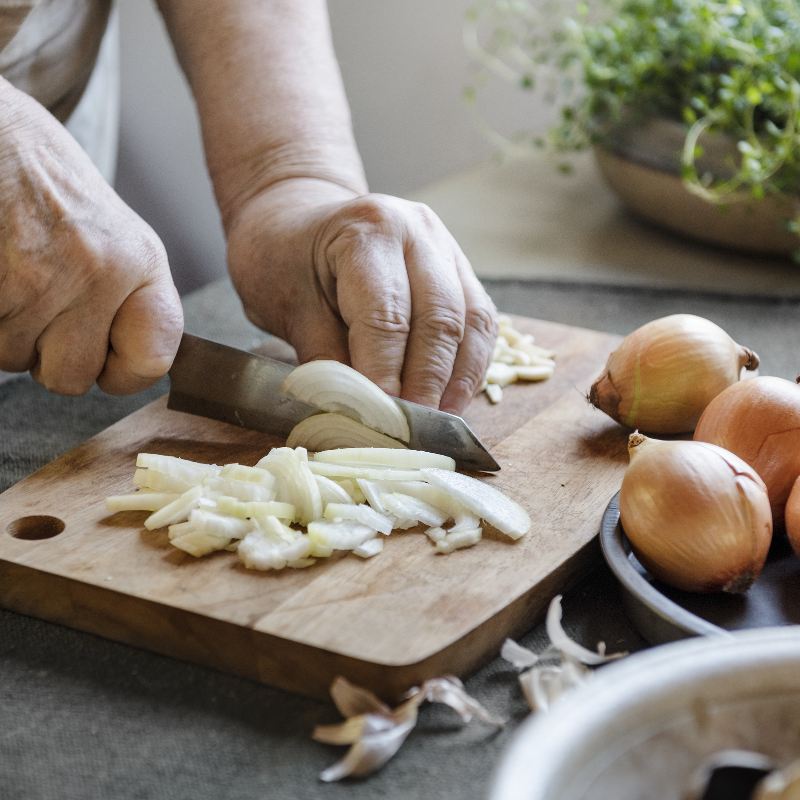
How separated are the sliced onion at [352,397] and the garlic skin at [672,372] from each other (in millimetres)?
230

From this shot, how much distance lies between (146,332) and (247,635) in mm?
400

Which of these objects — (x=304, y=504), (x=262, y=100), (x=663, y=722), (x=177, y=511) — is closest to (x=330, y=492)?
(x=304, y=504)

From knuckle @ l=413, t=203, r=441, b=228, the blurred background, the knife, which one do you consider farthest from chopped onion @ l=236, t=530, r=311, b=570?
the blurred background

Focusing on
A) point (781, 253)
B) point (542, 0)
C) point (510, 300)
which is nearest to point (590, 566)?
point (510, 300)

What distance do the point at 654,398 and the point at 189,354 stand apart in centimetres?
49

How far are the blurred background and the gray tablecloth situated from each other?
138 centimetres

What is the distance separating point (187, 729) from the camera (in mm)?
755

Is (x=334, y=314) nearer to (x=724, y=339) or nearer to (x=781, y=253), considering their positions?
(x=724, y=339)

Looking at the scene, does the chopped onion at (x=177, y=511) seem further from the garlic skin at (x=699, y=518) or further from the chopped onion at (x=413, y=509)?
the garlic skin at (x=699, y=518)

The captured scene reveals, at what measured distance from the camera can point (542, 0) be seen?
262 centimetres

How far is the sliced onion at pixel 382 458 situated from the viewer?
1025 millimetres

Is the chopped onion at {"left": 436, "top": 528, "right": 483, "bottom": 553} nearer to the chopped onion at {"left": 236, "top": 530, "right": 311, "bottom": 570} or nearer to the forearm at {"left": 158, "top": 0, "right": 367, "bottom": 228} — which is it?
the chopped onion at {"left": 236, "top": 530, "right": 311, "bottom": 570}

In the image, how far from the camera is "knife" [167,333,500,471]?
1.07 meters

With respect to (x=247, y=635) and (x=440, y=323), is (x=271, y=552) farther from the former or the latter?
(x=440, y=323)
